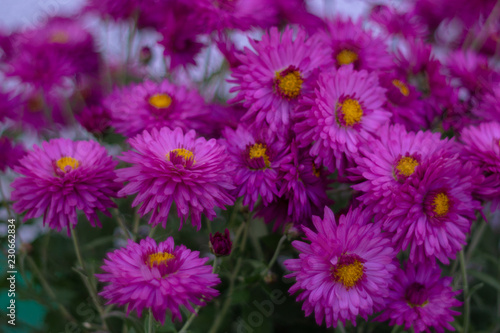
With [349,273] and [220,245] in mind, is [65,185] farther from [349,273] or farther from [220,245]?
[349,273]

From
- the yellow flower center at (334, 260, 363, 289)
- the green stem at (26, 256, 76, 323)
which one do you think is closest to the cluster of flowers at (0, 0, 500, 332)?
the yellow flower center at (334, 260, 363, 289)

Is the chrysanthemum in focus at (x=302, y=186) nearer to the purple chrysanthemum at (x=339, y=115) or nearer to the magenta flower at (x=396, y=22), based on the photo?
the purple chrysanthemum at (x=339, y=115)

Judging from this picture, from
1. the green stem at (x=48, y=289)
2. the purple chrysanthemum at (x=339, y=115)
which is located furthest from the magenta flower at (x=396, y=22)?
the green stem at (x=48, y=289)

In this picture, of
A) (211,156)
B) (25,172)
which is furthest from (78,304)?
(211,156)

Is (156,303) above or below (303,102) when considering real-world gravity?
below

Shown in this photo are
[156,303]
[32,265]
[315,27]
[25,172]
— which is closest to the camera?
[156,303]

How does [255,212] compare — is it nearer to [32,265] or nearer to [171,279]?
[171,279]

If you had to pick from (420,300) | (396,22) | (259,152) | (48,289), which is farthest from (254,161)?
(396,22)
